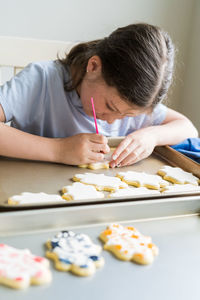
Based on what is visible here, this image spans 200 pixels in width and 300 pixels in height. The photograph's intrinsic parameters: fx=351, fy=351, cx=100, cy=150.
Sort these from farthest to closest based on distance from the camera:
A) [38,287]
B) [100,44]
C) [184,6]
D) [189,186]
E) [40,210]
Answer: [184,6] < [100,44] < [189,186] < [40,210] < [38,287]

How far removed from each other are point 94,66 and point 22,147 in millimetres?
278

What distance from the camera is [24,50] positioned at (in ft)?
4.56

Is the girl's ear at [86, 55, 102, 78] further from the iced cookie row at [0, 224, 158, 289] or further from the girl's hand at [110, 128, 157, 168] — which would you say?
the iced cookie row at [0, 224, 158, 289]

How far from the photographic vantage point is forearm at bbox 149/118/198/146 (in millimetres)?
1021

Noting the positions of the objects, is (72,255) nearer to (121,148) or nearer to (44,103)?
(121,148)

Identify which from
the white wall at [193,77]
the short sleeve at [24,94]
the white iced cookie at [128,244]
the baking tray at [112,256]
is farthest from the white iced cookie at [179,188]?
the white wall at [193,77]

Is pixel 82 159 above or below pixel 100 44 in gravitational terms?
below

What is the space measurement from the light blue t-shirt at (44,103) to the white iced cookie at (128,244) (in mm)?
515

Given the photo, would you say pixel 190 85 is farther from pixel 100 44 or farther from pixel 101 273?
pixel 101 273

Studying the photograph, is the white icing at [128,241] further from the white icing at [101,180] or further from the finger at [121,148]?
the finger at [121,148]

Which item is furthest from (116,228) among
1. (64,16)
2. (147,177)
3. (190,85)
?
(190,85)

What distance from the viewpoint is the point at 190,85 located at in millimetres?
1872

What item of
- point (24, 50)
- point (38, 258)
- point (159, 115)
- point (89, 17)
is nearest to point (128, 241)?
point (38, 258)

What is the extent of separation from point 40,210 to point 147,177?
1.18 ft
